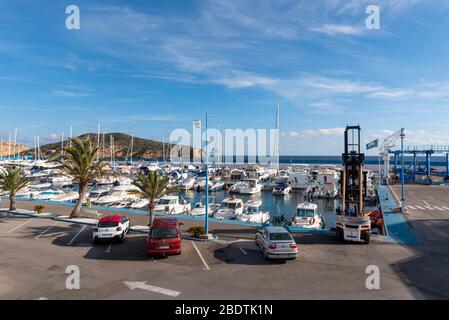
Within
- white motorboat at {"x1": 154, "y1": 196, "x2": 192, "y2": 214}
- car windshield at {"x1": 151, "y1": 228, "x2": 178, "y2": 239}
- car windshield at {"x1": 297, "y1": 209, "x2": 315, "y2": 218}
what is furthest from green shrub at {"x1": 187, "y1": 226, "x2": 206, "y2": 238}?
white motorboat at {"x1": 154, "y1": 196, "x2": 192, "y2": 214}

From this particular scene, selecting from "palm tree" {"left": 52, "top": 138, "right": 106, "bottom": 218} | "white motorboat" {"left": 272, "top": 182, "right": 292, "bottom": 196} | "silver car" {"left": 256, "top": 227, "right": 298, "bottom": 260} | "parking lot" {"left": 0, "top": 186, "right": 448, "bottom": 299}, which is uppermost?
"palm tree" {"left": 52, "top": 138, "right": 106, "bottom": 218}

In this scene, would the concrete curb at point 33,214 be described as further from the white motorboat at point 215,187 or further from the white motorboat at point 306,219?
the white motorboat at point 215,187

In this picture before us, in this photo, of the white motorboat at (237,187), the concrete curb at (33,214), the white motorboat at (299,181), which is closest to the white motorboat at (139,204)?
the concrete curb at (33,214)

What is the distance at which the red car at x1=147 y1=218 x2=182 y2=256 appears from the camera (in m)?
14.8

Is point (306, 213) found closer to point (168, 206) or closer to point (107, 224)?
point (168, 206)

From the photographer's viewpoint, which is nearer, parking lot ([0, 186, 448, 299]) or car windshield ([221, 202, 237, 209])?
A: parking lot ([0, 186, 448, 299])

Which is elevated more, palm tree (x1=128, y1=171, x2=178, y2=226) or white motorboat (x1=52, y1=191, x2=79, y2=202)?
palm tree (x1=128, y1=171, x2=178, y2=226)

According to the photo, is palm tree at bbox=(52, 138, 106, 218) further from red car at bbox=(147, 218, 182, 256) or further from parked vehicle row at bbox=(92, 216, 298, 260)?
red car at bbox=(147, 218, 182, 256)

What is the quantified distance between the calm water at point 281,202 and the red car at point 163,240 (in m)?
30.5

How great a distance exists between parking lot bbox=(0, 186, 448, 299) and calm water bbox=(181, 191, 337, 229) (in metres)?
28.3

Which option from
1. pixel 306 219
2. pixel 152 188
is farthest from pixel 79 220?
pixel 306 219

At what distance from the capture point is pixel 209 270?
43.2ft
